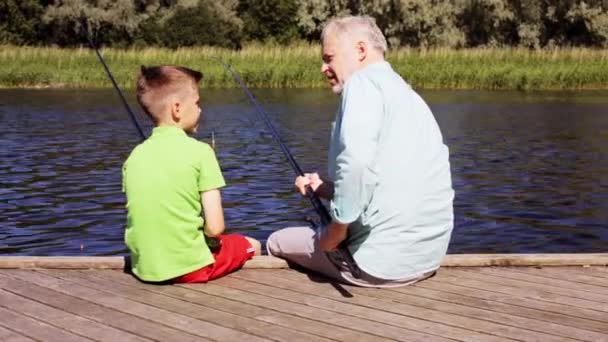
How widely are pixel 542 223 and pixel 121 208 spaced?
3.99 meters

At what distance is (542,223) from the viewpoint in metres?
8.76

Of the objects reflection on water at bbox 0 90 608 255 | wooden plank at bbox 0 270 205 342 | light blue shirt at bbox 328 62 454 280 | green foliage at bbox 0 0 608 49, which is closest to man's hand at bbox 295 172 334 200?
light blue shirt at bbox 328 62 454 280

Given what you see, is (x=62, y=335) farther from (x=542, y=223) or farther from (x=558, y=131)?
(x=558, y=131)

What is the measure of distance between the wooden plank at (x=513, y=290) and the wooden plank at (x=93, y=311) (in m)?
1.19

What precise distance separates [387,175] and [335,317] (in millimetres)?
579

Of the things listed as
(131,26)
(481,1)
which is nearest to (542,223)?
(481,1)

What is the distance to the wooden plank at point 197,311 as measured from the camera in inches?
137

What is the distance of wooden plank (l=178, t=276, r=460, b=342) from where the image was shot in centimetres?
347

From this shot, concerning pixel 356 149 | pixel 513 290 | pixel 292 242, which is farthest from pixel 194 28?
pixel 356 149

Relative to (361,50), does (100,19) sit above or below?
below

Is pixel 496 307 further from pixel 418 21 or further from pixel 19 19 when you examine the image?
pixel 19 19

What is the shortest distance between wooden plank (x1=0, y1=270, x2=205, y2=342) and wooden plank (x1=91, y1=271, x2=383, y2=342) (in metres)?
0.30

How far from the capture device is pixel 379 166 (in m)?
3.67

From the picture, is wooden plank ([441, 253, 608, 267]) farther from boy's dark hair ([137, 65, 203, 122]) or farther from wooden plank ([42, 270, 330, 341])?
boy's dark hair ([137, 65, 203, 122])
